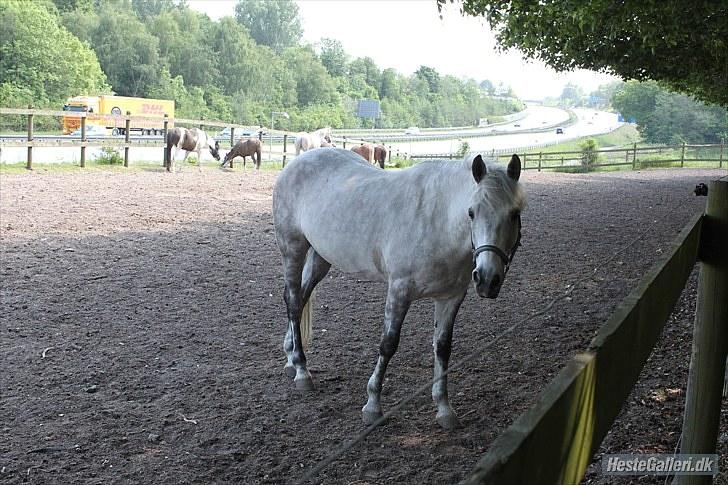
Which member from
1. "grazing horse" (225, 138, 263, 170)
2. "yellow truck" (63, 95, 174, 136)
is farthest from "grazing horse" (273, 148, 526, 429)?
"yellow truck" (63, 95, 174, 136)

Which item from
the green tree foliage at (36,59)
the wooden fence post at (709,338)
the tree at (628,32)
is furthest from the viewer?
the green tree foliage at (36,59)

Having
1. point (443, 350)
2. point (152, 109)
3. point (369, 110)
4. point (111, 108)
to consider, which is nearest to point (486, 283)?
point (443, 350)

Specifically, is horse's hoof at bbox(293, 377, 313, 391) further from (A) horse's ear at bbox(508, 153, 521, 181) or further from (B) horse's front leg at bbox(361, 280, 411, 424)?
(A) horse's ear at bbox(508, 153, 521, 181)

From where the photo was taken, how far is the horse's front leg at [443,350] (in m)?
4.13

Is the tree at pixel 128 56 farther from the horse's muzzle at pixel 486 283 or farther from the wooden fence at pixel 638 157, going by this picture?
the horse's muzzle at pixel 486 283

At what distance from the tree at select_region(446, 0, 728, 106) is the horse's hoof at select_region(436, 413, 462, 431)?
4983 mm

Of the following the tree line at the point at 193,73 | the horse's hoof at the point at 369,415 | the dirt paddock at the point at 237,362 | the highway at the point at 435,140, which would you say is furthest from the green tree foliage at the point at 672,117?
the horse's hoof at the point at 369,415

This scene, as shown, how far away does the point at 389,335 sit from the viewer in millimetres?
4234

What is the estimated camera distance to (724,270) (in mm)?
2488

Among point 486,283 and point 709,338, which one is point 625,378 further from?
point 486,283

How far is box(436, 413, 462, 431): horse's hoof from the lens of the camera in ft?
13.5

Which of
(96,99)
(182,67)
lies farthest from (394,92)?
(96,99)

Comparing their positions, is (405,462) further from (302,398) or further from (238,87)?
(238,87)

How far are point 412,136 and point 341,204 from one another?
171 ft
